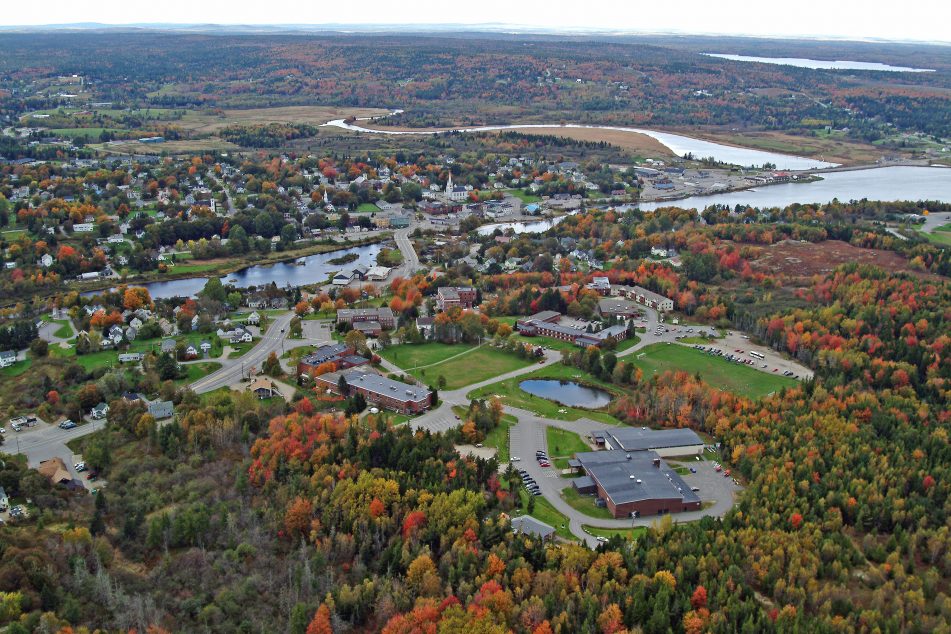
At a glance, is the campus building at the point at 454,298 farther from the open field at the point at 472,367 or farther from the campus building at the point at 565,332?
the open field at the point at 472,367

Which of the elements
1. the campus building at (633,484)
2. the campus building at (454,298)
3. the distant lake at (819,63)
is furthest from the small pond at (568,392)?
the distant lake at (819,63)

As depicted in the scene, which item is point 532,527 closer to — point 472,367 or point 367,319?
point 472,367

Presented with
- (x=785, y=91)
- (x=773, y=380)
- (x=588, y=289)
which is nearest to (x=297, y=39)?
(x=785, y=91)

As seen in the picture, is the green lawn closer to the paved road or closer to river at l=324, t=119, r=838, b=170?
the paved road

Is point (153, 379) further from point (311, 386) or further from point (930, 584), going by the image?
point (930, 584)

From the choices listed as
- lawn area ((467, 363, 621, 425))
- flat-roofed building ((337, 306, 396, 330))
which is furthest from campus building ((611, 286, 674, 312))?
flat-roofed building ((337, 306, 396, 330))

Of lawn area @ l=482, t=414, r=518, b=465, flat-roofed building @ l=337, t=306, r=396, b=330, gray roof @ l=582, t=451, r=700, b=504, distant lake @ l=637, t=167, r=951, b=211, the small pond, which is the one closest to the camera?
gray roof @ l=582, t=451, r=700, b=504

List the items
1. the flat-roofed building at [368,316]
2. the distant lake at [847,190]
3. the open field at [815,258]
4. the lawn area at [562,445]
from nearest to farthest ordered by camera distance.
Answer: the lawn area at [562,445], the flat-roofed building at [368,316], the open field at [815,258], the distant lake at [847,190]
